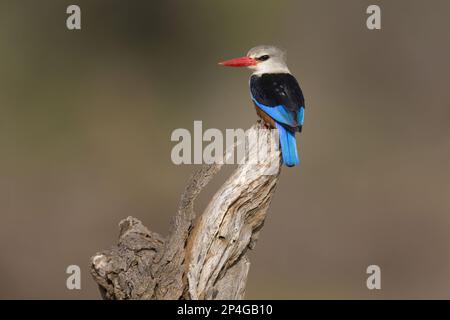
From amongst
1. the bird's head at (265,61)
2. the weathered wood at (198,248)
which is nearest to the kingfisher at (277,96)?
the bird's head at (265,61)

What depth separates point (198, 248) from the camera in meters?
4.71

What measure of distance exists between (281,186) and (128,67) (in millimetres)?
3420

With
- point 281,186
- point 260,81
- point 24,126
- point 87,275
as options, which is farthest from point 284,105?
point 24,126

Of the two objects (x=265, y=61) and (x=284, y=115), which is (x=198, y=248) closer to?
(x=284, y=115)

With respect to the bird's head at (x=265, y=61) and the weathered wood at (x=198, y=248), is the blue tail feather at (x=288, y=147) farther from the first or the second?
the bird's head at (x=265, y=61)

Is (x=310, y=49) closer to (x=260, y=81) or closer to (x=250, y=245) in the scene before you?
(x=260, y=81)

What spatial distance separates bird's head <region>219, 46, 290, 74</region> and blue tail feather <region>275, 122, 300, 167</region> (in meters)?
0.75

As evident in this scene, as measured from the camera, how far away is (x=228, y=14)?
1226 cm

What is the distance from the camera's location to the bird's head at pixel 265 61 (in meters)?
6.11

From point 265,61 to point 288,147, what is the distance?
3.48 ft

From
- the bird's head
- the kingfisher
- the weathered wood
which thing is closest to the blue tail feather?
the kingfisher

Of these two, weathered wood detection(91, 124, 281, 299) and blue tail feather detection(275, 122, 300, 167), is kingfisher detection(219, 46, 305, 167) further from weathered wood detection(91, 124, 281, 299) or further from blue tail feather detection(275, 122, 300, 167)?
weathered wood detection(91, 124, 281, 299)

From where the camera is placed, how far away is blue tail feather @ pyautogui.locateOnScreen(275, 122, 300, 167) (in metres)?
5.15

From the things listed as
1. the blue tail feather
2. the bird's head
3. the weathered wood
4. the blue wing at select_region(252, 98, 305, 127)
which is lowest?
the weathered wood
